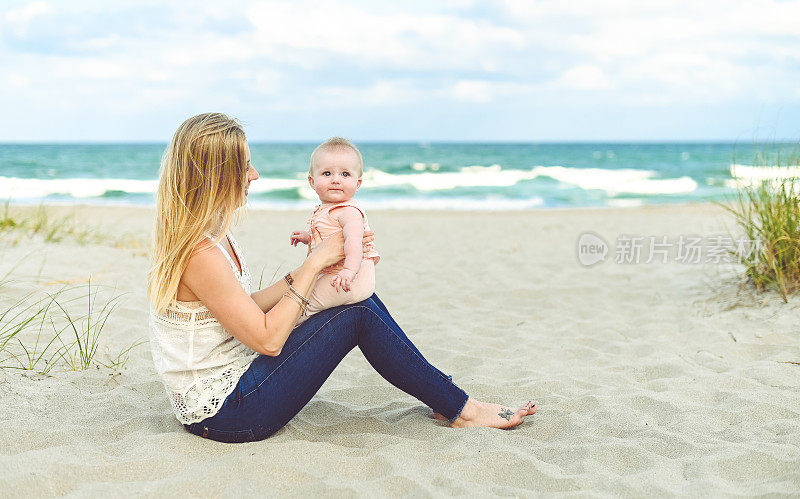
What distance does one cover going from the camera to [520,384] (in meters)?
3.63

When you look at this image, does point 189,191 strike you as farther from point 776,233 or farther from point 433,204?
point 433,204

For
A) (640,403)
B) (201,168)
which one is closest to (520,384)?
(640,403)

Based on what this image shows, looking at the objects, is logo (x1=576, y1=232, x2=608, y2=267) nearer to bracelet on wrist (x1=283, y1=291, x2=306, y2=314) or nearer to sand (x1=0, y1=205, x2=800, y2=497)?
sand (x1=0, y1=205, x2=800, y2=497)

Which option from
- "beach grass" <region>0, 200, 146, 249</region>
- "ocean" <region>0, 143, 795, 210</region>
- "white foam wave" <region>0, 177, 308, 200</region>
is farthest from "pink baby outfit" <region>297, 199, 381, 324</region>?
"white foam wave" <region>0, 177, 308, 200</region>

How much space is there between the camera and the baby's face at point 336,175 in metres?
2.90

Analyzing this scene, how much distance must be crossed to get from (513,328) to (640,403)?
150cm

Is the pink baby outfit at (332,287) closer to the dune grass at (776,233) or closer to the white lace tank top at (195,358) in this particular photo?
the white lace tank top at (195,358)

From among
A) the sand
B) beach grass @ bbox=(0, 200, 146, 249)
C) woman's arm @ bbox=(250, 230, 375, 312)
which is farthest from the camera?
beach grass @ bbox=(0, 200, 146, 249)

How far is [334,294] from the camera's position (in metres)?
2.70

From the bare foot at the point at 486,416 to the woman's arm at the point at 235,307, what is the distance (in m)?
0.94

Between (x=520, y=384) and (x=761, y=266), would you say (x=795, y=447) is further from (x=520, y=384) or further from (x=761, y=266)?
(x=761, y=266)

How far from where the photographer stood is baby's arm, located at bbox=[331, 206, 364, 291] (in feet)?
8.51

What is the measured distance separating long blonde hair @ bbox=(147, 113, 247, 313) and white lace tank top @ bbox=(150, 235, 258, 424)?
10cm

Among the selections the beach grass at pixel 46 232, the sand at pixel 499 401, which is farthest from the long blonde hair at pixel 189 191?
the beach grass at pixel 46 232
